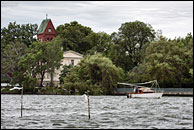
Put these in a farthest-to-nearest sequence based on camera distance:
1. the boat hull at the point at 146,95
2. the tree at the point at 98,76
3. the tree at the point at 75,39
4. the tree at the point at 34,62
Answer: the tree at the point at 75,39
the tree at the point at 34,62
the tree at the point at 98,76
the boat hull at the point at 146,95

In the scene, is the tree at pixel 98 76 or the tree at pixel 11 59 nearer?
the tree at pixel 98 76

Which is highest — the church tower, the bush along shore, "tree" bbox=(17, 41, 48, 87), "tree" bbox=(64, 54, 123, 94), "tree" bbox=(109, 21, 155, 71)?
the church tower

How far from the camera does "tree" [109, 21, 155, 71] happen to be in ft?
426

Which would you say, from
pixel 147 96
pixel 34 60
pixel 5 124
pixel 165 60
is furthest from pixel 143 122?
pixel 34 60

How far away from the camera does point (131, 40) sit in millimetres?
130375

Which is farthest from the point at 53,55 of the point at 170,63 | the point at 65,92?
the point at 170,63

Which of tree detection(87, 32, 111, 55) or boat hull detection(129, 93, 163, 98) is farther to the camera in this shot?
tree detection(87, 32, 111, 55)

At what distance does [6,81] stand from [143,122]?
85854 mm

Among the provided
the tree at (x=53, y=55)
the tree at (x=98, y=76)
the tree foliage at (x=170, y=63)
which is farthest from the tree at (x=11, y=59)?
the tree foliage at (x=170, y=63)

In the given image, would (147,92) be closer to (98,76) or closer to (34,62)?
(98,76)

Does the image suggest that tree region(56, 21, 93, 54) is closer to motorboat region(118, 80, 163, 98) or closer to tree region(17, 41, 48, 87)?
tree region(17, 41, 48, 87)

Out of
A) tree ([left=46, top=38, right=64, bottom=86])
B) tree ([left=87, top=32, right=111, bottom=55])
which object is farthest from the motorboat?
tree ([left=87, top=32, right=111, bottom=55])

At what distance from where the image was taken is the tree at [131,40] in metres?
130

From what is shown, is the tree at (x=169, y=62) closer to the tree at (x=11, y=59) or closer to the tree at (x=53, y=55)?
the tree at (x=53, y=55)
